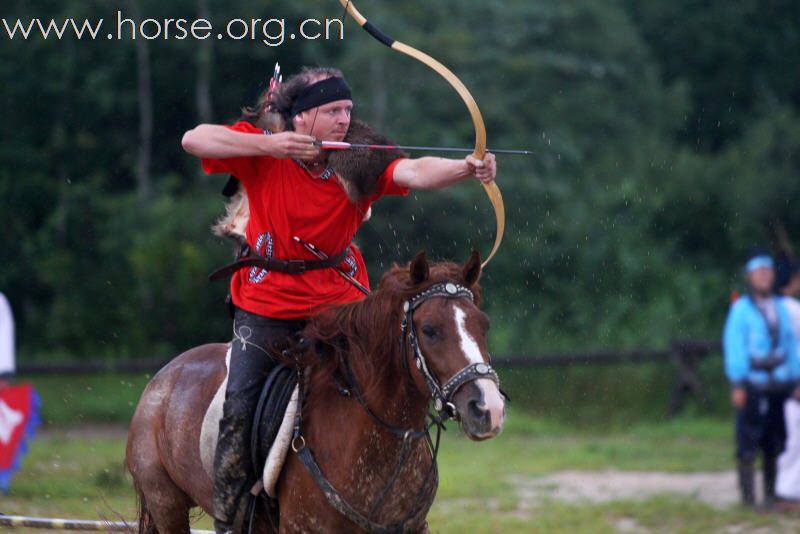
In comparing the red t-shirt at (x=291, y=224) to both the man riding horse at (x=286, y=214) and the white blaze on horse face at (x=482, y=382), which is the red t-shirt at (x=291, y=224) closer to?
the man riding horse at (x=286, y=214)

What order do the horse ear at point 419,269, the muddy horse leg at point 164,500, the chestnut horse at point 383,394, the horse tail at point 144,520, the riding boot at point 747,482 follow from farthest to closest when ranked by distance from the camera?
the riding boot at point 747,482 < the horse tail at point 144,520 < the muddy horse leg at point 164,500 < the horse ear at point 419,269 < the chestnut horse at point 383,394

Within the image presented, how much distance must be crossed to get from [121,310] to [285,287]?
15.1m

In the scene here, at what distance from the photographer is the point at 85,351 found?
65.7ft

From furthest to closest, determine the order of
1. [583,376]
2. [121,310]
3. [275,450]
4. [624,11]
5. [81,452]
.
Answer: [624,11], [121,310], [583,376], [81,452], [275,450]

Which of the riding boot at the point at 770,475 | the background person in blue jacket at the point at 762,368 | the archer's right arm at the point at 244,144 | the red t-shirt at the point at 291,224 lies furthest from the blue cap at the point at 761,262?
the archer's right arm at the point at 244,144

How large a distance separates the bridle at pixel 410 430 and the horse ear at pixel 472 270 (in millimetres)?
53

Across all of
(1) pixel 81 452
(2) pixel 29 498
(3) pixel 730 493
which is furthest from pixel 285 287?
(1) pixel 81 452

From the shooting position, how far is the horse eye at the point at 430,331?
4.51 metres

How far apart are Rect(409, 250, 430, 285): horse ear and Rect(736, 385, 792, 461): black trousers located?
7.10 metres

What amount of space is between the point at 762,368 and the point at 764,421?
49cm

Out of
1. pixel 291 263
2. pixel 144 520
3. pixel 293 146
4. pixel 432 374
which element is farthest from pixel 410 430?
pixel 144 520

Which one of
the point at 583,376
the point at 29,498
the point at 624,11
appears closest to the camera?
the point at 29,498

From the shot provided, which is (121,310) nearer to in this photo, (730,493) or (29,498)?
(29,498)

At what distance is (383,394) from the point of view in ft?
15.8
